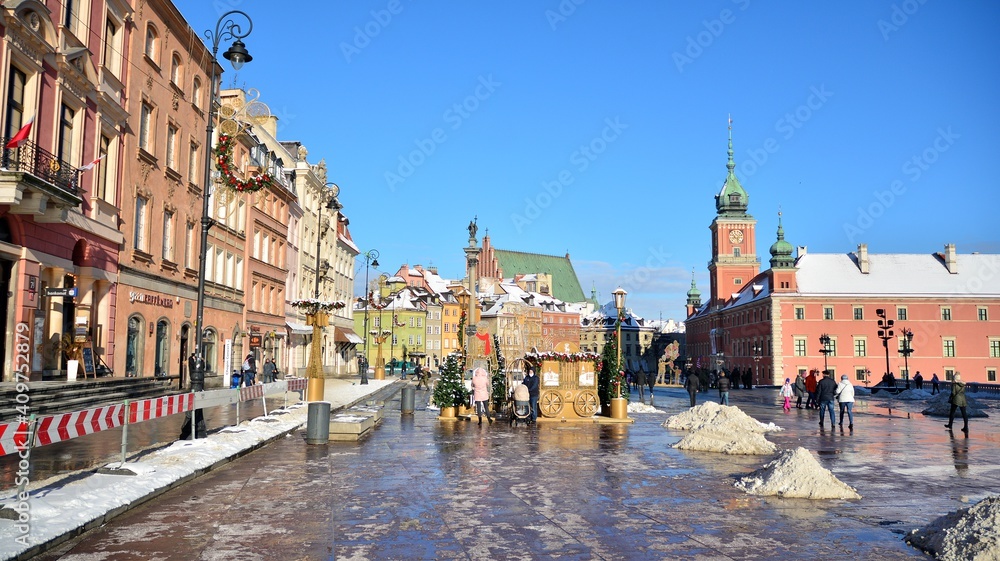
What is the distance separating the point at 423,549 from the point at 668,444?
10.8m

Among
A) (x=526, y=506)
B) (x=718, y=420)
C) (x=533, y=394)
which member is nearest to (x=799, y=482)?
(x=526, y=506)

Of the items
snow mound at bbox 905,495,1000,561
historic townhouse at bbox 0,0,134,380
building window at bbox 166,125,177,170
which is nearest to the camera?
snow mound at bbox 905,495,1000,561

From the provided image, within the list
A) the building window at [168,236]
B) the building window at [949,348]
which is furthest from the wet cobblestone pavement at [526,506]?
the building window at [949,348]

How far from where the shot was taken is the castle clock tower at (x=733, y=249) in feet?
359

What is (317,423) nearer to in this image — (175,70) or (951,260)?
(175,70)

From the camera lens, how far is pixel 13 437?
321 inches

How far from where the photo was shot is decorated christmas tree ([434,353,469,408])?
22766 mm

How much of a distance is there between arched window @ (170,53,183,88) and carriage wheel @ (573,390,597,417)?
19.9 metres

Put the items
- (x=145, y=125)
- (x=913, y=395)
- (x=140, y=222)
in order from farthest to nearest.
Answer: (x=913, y=395) < (x=145, y=125) < (x=140, y=222)

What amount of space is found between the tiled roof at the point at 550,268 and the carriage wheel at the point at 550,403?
139m

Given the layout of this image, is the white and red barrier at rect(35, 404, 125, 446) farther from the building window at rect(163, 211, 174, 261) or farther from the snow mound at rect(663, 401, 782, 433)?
the building window at rect(163, 211, 174, 261)

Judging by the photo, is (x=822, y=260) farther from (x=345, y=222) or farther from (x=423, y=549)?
(x=423, y=549)

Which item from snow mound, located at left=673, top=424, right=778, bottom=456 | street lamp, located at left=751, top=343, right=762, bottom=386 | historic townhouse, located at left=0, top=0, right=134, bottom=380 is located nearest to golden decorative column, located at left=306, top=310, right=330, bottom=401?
Answer: historic townhouse, located at left=0, top=0, right=134, bottom=380

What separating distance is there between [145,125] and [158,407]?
17.8 metres
